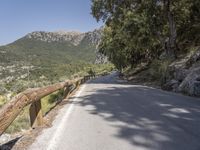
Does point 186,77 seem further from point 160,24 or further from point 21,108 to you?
point 160,24

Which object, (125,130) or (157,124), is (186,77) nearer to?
(157,124)

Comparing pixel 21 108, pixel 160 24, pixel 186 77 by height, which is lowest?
pixel 21 108

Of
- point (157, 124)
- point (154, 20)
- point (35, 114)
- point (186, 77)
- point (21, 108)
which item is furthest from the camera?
point (154, 20)

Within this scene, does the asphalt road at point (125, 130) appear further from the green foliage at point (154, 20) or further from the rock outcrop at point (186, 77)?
the green foliage at point (154, 20)

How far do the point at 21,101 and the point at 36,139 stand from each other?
3.05ft

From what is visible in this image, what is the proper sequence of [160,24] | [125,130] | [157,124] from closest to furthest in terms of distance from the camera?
[125,130] < [157,124] < [160,24]

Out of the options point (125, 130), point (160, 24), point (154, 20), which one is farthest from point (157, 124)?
point (160, 24)

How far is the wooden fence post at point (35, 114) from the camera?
760 centimetres

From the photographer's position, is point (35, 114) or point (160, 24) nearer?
point (35, 114)

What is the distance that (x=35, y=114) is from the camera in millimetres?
7707

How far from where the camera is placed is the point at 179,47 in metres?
31.9

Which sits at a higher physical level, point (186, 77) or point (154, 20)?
point (154, 20)

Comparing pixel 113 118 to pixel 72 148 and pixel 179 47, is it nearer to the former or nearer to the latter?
pixel 72 148

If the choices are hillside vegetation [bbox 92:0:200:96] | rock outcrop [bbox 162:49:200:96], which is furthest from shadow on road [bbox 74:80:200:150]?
hillside vegetation [bbox 92:0:200:96]
